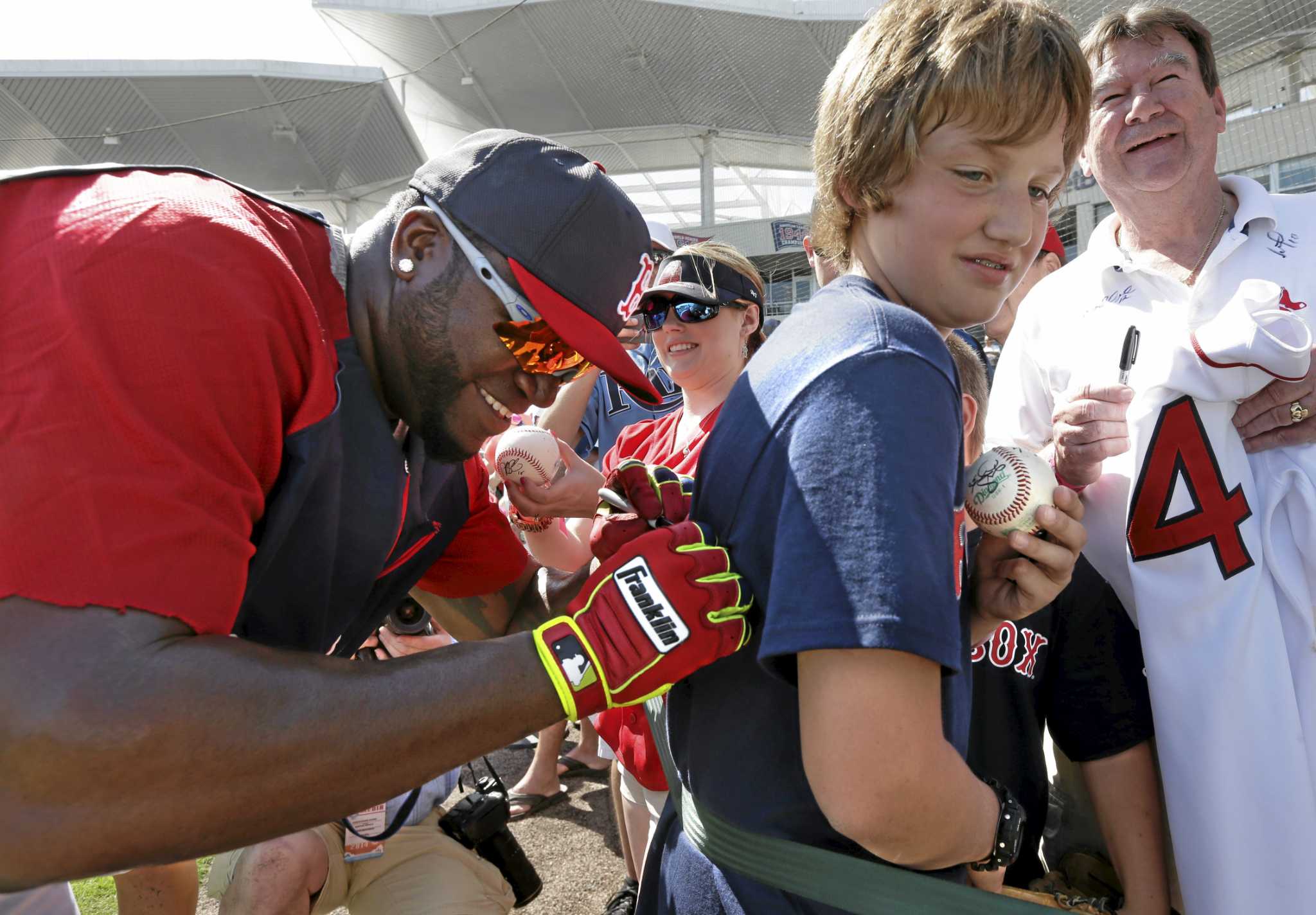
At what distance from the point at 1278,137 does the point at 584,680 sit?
21311mm

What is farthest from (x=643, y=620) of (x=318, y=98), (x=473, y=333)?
(x=318, y=98)

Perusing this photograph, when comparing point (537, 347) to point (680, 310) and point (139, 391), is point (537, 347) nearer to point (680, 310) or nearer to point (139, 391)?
point (139, 391)

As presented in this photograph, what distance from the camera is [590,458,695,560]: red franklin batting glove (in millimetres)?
1768

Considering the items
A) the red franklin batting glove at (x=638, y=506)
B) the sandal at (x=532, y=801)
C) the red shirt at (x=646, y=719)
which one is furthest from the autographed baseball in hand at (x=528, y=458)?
the sandal at (x=532, y=801)

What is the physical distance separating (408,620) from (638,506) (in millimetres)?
2065

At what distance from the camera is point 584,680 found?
1411 mm

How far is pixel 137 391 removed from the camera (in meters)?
1.25

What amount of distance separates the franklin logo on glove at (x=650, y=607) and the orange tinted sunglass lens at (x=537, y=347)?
2.03 ft

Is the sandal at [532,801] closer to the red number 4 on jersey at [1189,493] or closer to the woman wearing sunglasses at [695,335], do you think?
the woman wearing sunglasses at [695,335]

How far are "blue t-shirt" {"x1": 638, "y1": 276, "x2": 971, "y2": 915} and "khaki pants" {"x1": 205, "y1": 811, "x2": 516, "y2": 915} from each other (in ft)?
6.70

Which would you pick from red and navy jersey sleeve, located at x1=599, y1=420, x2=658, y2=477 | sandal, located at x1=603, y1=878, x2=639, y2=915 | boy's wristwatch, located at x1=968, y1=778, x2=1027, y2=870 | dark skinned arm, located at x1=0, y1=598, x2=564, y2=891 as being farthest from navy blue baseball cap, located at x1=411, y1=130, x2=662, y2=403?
sandal, located at x1=603, y1=878, x2=639, y2=915

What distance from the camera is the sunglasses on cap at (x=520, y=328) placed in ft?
6.19

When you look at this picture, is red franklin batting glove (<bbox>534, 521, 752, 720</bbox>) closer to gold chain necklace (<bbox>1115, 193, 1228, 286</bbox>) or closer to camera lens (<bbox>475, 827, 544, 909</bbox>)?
gold chain necklace (<bbox>1115, 193, 1228, 286</bbox>)
